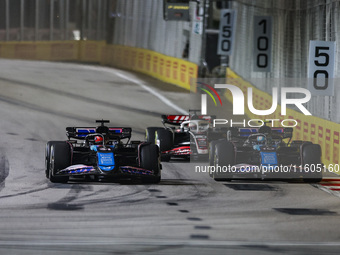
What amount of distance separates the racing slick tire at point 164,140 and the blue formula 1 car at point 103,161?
2671mm

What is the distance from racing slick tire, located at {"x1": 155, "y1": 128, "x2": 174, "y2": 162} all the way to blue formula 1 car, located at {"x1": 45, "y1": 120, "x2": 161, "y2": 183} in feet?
8.76

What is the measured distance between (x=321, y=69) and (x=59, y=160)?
19.7 ft

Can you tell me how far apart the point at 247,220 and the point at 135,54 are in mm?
33204

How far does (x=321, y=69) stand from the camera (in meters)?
18.0

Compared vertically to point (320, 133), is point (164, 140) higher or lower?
lower

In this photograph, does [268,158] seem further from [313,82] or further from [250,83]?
[250,83]

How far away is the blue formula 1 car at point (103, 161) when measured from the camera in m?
14.6

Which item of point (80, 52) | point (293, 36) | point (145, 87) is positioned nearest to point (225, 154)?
point (293, 36)

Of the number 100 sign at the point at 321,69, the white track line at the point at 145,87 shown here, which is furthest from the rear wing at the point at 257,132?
the white track line at the point at 145,87

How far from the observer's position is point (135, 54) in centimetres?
4453

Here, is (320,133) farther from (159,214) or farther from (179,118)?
(159,214)

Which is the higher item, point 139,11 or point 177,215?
point 139,11

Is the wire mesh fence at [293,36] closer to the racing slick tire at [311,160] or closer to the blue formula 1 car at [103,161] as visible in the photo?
the racing slick tire at [311,160]

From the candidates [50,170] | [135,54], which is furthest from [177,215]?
[135,54]
